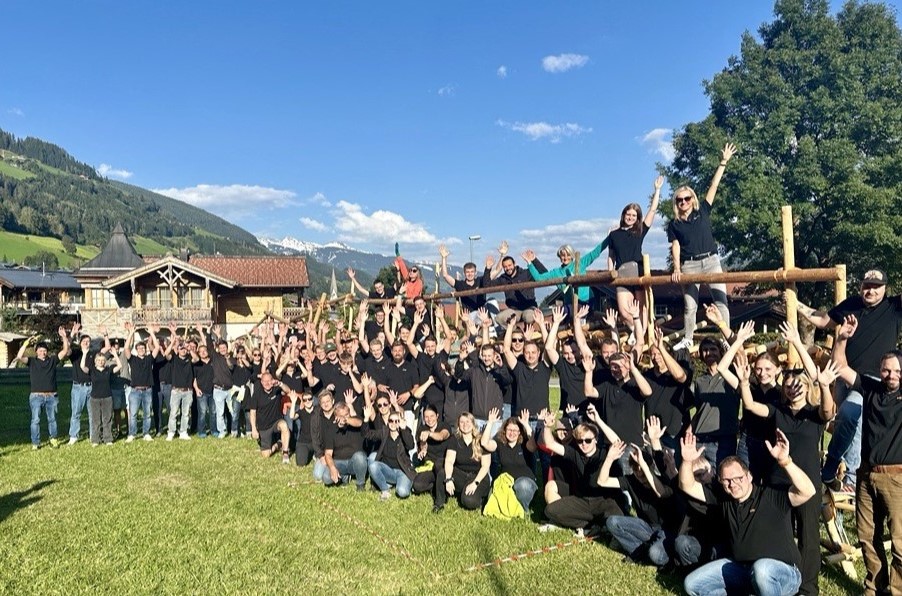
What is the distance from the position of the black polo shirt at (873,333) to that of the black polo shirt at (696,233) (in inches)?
76.5

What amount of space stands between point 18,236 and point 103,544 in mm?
121976

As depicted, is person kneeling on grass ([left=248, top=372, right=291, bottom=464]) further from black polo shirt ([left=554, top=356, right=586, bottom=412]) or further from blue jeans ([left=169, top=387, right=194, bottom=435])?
black polo shirt ([left=554, top=356, right=586, bottom=412])

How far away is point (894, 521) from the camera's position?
5195 millimetres

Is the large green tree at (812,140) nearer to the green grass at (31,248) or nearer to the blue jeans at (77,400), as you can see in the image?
the blue jeans at (77,400)

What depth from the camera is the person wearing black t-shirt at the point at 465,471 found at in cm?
827

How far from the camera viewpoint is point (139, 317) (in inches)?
1524

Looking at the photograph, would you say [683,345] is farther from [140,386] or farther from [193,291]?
[193,291]

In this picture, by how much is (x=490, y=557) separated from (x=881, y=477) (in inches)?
145

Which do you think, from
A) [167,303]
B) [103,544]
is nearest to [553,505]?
[103,544]

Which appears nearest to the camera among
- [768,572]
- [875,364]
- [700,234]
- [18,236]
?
[768,572]

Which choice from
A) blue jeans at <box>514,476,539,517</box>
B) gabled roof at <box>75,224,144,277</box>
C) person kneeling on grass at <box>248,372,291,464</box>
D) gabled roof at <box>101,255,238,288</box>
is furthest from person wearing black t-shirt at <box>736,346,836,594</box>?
Result: gabled roof at <box>75,224,144,277</box>

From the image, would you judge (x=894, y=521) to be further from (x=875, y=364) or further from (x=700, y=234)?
(x=700, y=234)

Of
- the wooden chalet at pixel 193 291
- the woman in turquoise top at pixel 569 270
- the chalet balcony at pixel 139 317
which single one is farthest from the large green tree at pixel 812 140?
the chalet balcony at pixel 139 317

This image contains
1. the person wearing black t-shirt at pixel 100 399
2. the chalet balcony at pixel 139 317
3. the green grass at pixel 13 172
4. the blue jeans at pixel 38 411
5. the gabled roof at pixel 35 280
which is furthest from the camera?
the green grass at pixel 13 172
